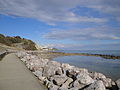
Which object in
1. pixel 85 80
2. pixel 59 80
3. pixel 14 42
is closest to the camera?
pixel 85 80

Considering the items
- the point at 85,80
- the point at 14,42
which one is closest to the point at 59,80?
the point at 85,80

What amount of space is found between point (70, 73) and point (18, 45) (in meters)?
65.0

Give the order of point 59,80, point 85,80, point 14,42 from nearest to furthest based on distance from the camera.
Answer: point 85,80, point 59,80, point 14,42

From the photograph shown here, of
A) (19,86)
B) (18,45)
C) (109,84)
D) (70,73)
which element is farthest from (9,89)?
(18,45)

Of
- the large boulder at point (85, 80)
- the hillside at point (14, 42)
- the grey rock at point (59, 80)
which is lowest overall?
the grey rock at point (59, 80)

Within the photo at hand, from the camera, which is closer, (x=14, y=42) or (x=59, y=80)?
(x=59, y=80)

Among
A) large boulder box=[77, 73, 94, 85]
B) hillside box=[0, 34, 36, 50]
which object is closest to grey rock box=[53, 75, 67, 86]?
large boulder box=[77, 73, 94, 85]

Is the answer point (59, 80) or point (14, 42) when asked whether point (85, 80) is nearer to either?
point (59, 80)

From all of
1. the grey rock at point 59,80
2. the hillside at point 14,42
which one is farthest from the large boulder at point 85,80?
the hillside at point 14,42

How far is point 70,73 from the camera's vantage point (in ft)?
24.0

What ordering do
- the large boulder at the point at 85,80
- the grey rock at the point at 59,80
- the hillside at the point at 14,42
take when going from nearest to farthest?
1. the large boulder at the point at 85,80
2. the grey rock at the point at 59,80
3. the hillside at the point at 14,42

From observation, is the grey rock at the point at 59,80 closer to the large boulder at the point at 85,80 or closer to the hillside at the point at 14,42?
the large boulder at the point at 85,80

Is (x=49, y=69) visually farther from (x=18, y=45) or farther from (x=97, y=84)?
(x=18, y=45)

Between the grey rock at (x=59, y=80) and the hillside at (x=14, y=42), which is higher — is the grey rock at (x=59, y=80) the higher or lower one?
the lower one
